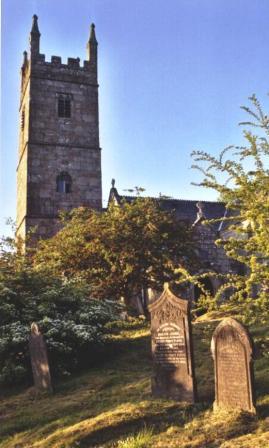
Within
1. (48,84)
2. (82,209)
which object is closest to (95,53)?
(48,84)

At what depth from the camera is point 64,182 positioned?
30703 millimetres

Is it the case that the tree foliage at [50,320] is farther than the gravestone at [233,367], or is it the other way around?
the tree foliage at [50,320]

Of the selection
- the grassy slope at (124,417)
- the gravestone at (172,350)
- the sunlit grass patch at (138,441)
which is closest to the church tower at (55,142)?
the grassy slope at (124,417)

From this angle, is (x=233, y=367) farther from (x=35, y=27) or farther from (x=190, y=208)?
(x=35, y=27)

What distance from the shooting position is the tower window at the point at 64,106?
31.8 metres

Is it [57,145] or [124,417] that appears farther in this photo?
[57,145]

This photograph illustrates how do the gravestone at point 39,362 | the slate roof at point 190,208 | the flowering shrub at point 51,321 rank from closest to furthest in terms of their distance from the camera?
the gravestone at point 39,362 → the flowering shrub at point 51,321 → the slate roof at point 190,208

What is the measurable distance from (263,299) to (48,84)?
27669mm

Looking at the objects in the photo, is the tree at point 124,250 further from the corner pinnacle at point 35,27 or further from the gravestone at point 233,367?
the corner pinnacle at point 35,27

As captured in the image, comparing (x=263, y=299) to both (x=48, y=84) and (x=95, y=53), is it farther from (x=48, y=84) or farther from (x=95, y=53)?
(x=95, y=53)

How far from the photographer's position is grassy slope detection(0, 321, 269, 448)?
756 cm

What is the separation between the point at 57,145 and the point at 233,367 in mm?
24035

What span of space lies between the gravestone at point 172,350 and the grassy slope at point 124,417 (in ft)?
0.91

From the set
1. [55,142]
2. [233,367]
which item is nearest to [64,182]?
[55,142]
